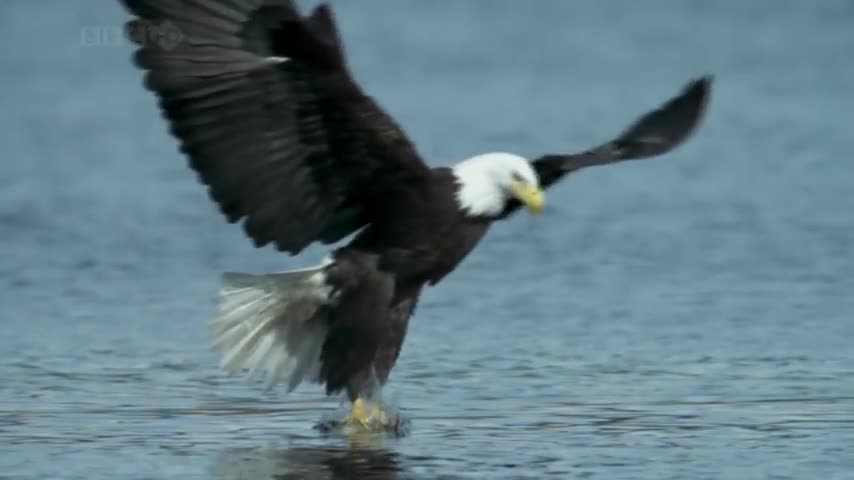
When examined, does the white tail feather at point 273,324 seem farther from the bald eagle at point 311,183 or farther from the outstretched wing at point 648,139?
the outstretched wing at point 648,139

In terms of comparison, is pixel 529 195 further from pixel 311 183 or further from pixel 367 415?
pixel 367 415

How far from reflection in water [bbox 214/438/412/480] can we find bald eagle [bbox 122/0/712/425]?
1.65ft

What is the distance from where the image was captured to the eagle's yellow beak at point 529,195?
796 centimetres

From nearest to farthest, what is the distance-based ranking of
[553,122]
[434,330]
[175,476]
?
[175,476]
[434,330]
[553,122]

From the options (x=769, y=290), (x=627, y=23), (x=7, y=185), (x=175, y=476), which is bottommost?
(x=175, y=476)

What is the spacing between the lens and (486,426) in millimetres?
Result: 7910

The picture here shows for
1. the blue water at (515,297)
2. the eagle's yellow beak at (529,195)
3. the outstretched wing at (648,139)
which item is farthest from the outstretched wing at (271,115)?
the blue water at (515,297)

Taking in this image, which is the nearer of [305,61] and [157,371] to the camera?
[305,61]

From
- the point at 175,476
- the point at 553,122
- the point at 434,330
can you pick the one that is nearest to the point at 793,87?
the point at 553,122

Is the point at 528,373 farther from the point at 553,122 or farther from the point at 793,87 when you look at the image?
the point at 793,87

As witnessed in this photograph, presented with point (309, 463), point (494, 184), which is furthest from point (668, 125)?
point (309, 463)

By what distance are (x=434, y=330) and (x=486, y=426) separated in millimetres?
1985

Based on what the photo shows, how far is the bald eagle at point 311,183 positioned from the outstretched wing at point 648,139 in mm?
13

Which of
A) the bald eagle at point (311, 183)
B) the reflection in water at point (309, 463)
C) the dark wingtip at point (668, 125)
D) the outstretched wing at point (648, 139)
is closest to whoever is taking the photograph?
the reflection in water at point (309, 463)
